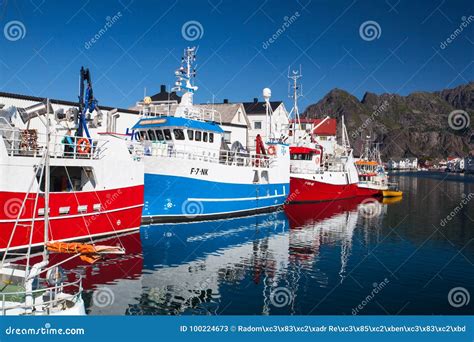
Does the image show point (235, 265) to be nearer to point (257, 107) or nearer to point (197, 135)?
point (197, 135)

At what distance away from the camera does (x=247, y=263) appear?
62.0ft

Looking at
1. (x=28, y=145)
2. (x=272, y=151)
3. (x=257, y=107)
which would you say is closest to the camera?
(x=28, y=145)

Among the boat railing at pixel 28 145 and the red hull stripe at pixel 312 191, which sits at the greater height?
the boat railing at pixel 28 145

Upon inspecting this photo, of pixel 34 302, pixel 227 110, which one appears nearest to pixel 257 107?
pixel 227 110
